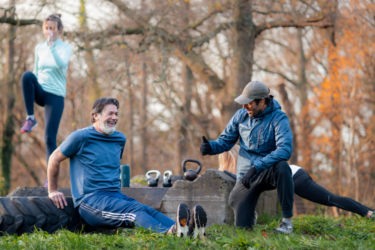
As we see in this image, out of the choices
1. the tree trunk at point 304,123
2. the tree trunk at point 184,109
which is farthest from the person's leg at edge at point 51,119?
the tree trunk at point 304,123

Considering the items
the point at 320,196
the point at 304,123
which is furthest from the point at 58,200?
the point at 304,123

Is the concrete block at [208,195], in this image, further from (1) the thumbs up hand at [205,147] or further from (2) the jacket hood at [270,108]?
(2) the jacket hood at [270,108]

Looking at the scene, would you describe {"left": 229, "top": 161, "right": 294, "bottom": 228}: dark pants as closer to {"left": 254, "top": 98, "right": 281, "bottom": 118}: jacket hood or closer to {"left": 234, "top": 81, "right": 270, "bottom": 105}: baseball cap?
{"left": 254, "top": 98, "right": 281, "bottom": 118}: jacket hood

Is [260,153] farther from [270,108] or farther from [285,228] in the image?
[285,228]

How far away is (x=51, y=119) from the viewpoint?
18.6ft

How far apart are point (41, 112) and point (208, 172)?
14.0m

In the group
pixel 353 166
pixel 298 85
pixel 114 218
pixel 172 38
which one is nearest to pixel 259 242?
pixel 114 218

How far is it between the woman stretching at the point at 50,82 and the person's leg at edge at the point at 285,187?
10.5 feet

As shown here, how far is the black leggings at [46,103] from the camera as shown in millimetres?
5520

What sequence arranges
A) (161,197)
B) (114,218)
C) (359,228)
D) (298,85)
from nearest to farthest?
(114,218) → (359,228) → (161,197) → (298,85)

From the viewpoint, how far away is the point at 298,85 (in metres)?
16.0

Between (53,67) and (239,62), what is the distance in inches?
251

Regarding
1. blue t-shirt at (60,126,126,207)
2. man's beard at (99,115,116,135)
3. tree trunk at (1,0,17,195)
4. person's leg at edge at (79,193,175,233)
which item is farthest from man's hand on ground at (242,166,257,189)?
tree trunk at (1,0,17,195)

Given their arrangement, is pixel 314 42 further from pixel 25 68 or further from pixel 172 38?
pixel 25 68
